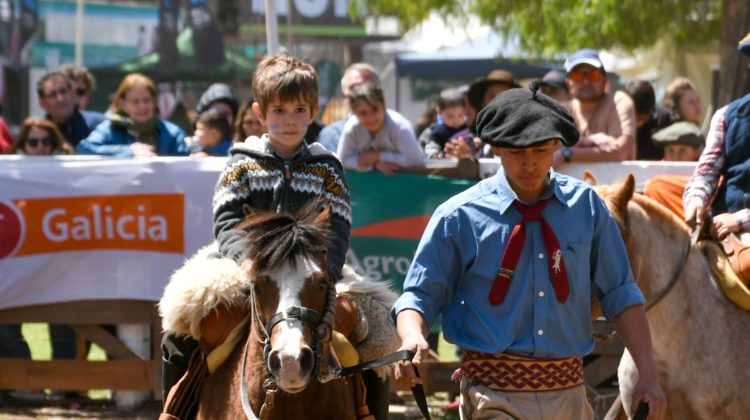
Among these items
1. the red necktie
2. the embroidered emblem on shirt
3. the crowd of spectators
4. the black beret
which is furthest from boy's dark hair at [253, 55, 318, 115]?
the crowd of spectators

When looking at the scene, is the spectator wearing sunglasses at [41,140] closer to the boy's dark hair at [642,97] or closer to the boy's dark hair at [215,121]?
the boy's dark hair at [215,121]

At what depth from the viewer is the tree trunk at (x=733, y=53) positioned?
13008mm

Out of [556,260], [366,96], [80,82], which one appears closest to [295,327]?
[556,260]

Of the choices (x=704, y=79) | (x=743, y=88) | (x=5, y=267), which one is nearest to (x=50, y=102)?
(x=5, y=267)

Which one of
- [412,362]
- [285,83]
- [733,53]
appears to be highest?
[733,53]

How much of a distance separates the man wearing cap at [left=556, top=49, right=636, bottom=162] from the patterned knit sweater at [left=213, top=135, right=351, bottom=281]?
381 centimetres

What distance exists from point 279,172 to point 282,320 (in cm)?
93

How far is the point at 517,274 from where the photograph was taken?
14.1 ft

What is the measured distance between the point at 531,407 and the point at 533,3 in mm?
14150

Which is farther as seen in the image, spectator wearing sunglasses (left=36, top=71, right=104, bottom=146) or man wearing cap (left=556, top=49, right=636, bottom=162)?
spectator wearing sunglasses (left=36, top=71, right=104, bottom=146)

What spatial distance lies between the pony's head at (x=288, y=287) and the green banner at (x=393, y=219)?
4016mm

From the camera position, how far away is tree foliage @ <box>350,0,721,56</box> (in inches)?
646

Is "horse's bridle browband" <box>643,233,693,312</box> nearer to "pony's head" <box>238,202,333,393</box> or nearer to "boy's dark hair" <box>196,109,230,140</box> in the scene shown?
"pony's head" <box>238,202,333,393</box>

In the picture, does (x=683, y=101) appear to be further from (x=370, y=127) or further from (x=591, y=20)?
(x=591, y=20)
